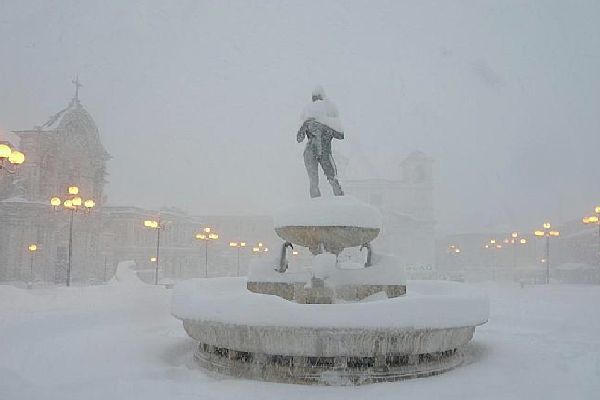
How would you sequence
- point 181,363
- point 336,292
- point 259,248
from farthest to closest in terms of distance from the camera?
point 259,248, point 336,292, point 181,363

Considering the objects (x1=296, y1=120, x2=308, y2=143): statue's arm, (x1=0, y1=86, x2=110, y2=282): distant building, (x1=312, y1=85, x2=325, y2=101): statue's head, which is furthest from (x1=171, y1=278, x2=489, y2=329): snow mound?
(x1=0, y1=86, x2=110, y2=282): distant building

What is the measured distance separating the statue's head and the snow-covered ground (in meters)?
4.24


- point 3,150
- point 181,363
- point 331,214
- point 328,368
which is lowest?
point 181,363

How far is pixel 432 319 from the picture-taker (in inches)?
214

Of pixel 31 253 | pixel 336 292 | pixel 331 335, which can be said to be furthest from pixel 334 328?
pixel 31 253

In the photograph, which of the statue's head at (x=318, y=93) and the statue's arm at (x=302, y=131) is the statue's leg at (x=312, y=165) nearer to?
the statue's arm at (x=302, y=131)

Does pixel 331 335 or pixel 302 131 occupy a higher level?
pixel 302 131

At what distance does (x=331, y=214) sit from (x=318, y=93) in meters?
2.29

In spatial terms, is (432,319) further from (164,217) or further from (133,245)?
(164,217)

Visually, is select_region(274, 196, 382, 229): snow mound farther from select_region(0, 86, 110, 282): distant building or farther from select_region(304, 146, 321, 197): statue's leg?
select_region(0, 86, 110, 282): distant building

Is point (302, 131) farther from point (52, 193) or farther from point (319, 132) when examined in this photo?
point (52, 193)

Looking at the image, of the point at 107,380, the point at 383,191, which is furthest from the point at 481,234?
the point at 107,380

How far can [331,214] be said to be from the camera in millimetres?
7102

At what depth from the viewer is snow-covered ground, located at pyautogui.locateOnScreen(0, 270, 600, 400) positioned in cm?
487
